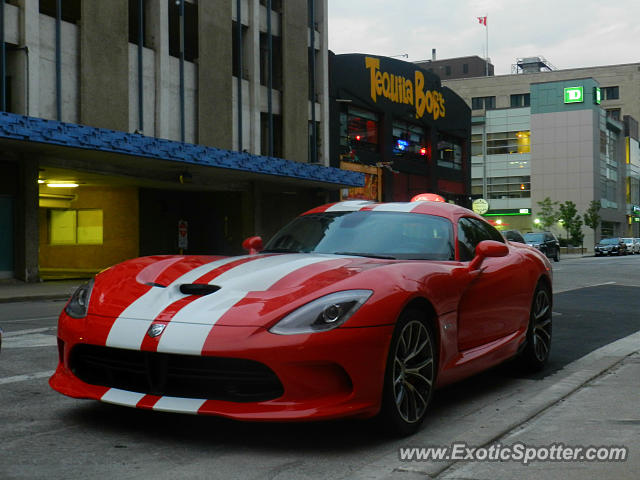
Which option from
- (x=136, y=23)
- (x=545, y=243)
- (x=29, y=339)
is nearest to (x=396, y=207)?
(x=29, y=339)

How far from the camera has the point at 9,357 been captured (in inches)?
272

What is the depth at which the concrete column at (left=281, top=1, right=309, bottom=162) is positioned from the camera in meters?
33.1

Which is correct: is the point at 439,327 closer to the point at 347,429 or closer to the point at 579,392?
the point at 347,429

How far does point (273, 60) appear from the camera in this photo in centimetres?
3303

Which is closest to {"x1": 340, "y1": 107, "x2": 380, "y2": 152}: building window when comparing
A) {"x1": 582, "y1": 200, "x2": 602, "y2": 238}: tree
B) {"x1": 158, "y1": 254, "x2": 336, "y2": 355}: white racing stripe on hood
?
{"x1": 158, "y1": 254, "x2": 336, "y2": 355}: white racing stripe on hood

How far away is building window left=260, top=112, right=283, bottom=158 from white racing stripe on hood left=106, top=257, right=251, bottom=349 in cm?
2793

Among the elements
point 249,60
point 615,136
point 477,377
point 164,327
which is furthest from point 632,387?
point 615,136

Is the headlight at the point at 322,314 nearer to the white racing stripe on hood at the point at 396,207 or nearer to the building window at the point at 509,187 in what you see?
the white racing stripe on hood at the point at 396,207

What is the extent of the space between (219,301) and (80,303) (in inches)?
37.2

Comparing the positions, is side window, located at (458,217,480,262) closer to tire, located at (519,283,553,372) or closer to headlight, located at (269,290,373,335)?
tire, located at (519,283,553,372)

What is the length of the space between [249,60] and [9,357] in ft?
84.3

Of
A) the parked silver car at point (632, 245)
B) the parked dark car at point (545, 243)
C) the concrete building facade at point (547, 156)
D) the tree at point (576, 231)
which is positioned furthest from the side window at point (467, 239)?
the concrete building facade at point (547, 156)

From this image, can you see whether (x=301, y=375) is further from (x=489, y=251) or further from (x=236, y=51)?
(x=236, y=51)

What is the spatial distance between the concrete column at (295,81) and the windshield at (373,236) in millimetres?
27474
